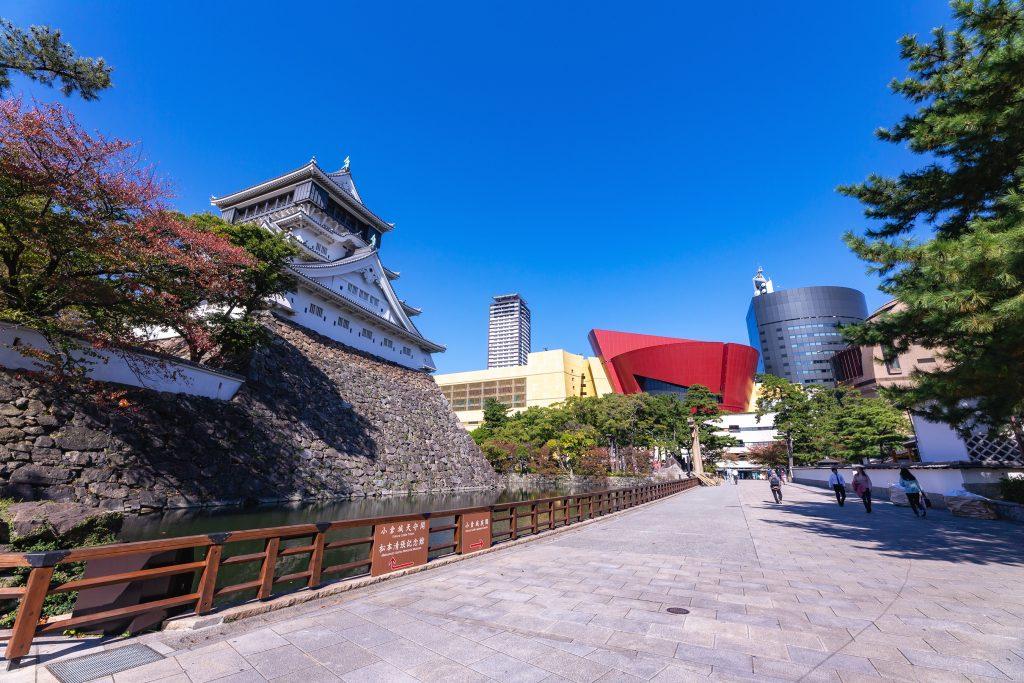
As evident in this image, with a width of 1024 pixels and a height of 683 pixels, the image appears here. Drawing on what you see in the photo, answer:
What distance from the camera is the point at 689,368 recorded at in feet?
230

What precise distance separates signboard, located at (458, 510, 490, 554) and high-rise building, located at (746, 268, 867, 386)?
430 ft

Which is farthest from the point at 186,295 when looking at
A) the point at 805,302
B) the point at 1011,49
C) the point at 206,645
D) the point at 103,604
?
the point at 805,302

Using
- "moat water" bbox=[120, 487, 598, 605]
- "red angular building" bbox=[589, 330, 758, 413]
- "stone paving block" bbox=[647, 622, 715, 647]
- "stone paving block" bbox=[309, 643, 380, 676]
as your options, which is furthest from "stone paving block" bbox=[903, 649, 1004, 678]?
"red angular building" bbox=[589, 330, 758, 413]

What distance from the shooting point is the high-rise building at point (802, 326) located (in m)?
117

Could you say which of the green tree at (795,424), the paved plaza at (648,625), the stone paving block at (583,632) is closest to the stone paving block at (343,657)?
the paved plaza at (648,625)

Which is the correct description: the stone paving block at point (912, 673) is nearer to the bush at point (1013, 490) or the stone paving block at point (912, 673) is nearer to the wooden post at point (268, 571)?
the wooden post at point (268, 571)

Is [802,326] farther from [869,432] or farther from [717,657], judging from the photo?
[717,657]

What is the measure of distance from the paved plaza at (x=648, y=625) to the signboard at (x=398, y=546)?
0.37 m

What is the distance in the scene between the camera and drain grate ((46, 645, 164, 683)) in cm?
305

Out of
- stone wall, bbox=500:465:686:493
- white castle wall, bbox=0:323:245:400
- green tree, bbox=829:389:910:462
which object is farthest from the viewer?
stone wall, bbox=500:465:686:493

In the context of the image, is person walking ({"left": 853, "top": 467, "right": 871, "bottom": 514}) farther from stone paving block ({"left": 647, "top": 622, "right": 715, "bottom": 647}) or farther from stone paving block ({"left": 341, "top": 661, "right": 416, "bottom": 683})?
stone paving block ({"left": 341, "top": 661, "right": 416, "bottom": 683})

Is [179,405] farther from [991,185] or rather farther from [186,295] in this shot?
[991,185]

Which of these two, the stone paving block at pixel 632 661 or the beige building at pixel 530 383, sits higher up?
the beige building at pixel 530 383

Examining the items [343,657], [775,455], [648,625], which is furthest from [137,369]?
[775,455]
